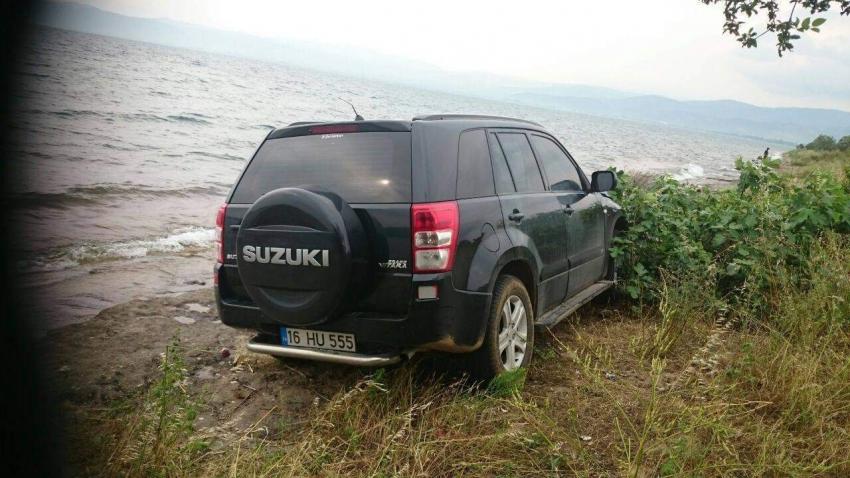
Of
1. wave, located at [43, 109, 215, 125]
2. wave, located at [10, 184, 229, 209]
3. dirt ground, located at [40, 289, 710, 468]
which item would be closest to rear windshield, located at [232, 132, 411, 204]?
dirt ground, located at [40, 289, 710, 468]

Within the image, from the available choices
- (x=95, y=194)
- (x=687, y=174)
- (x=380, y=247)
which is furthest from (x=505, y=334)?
(x=687, y=174)

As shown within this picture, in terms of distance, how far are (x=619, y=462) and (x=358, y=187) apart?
203 cm

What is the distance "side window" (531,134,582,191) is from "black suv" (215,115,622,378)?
34.2 inches

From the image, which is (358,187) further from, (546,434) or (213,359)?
(213,359)

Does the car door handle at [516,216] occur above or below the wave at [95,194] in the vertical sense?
above

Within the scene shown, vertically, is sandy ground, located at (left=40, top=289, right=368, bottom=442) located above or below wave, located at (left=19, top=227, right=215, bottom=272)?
above

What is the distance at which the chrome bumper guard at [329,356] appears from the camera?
10.9 feet

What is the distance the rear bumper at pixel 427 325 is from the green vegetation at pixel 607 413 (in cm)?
25

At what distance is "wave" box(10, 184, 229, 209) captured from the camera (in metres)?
11.3

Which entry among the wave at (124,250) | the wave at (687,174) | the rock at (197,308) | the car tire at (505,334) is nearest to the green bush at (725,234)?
the car tire at (505,334)

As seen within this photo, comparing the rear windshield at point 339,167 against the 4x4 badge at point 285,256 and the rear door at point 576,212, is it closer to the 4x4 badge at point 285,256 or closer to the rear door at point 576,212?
the 4x4 badge at point 285,256

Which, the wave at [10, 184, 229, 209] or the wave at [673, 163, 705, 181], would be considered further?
the wave at [673, 163, 705, 181]

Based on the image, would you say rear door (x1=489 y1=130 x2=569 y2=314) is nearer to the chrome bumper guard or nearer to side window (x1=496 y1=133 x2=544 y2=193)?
side window (x1=496 y1=133 x2=544 y2=193)

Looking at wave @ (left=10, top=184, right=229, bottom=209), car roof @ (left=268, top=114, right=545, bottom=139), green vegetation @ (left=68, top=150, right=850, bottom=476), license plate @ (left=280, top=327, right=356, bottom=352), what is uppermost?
car roof @ (left=268, top=114, right=545, bottom=139)
